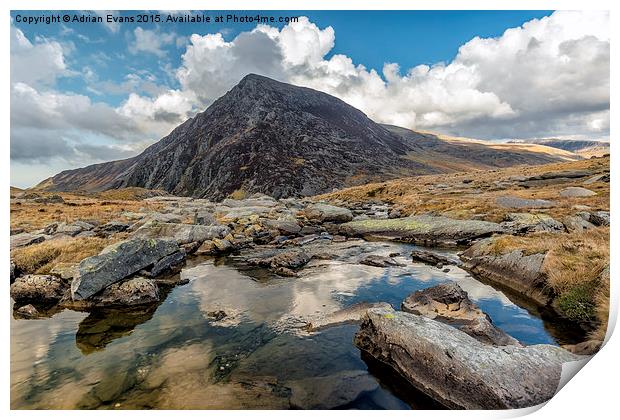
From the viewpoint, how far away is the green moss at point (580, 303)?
10.4 metres

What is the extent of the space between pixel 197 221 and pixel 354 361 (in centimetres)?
2468

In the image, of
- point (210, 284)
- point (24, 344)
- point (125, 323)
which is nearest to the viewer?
point (24, 344)

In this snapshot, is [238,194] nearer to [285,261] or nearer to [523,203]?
[523,203]

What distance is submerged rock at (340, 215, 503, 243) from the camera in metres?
25.1

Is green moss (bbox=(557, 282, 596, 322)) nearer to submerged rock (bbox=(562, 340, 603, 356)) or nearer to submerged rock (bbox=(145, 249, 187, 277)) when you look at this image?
submerged rock (bbox=(562, 340, 603, 356))

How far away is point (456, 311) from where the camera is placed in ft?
37.6

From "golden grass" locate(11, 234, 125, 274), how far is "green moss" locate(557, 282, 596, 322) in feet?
67.7

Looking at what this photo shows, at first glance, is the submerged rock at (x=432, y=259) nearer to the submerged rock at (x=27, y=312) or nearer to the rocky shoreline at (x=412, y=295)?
the rocky shoreline at (x=412, y=295)

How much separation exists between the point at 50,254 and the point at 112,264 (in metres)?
6.15

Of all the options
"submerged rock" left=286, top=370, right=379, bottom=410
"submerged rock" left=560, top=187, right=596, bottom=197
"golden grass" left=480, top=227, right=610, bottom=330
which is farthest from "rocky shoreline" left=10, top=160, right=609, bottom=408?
"submerged rock" left=560, top=187, right=596, bottom=197

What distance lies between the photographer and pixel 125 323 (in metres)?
11.7

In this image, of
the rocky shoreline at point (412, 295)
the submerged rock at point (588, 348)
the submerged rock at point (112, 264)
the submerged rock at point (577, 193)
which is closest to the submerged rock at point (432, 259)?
the rocky shoreline at point (412, 295)

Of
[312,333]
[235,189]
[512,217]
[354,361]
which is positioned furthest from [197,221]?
[235,189]
